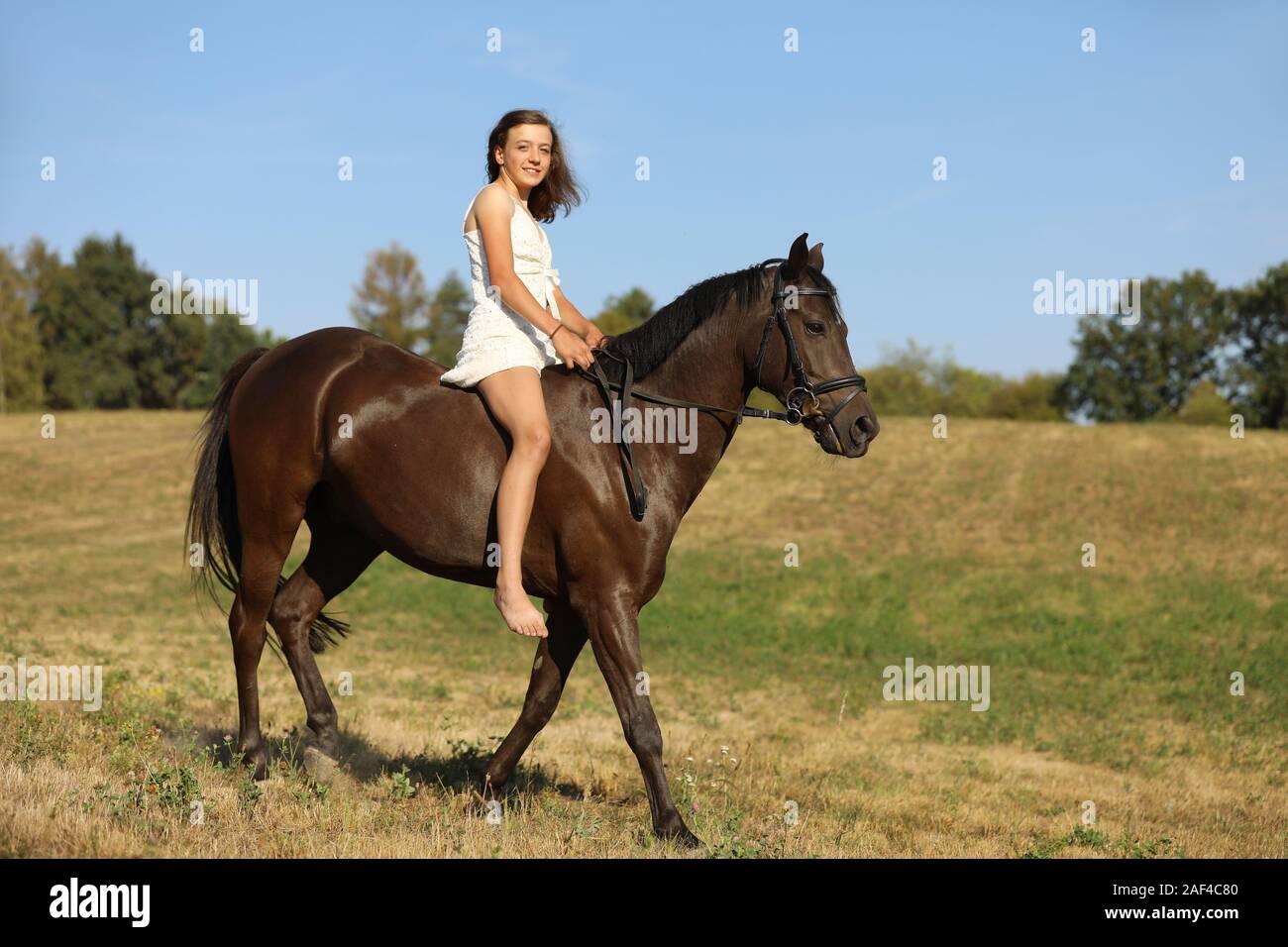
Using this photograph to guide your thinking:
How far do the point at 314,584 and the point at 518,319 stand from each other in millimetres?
2378

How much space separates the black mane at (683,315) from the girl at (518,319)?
23 centimetres

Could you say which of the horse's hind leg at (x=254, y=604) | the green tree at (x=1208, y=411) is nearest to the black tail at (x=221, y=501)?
the horse's hind leg at (x=254, y=604)

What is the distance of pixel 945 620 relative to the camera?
19.0 metres

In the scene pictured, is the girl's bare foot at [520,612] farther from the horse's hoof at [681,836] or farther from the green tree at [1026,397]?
the green tree at [1026,397]

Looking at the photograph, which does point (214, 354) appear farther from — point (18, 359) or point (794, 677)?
point (794, 677)

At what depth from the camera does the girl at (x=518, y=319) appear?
5.45m

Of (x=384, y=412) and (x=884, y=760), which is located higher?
(x=384, y=412)

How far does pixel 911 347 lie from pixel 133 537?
61.5 metres

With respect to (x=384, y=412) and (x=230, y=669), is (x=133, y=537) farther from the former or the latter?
(x=384, y=412)

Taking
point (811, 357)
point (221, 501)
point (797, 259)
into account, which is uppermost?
point (797, 259)

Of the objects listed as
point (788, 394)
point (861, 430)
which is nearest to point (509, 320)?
point (788, 394)

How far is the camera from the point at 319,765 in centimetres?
641

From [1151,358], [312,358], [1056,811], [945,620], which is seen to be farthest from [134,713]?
[1151,358]

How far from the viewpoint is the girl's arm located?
237 inches
